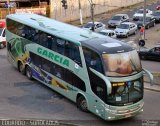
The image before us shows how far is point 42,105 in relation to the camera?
19.6 m

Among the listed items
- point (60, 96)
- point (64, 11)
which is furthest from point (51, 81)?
point (64, 11)

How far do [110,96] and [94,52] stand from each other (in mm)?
2022

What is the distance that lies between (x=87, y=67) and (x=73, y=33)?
109 inches

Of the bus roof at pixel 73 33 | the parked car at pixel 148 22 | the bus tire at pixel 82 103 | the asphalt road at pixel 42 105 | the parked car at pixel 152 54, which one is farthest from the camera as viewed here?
the parked car at pixel 148 22

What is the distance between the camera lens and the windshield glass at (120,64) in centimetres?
1686

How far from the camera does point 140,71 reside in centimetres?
1766

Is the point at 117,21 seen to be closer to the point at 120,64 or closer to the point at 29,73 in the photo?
the point at 29,73

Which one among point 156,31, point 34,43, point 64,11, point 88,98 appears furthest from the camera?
point 64,11

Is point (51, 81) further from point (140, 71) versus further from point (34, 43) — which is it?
point (140, 71)

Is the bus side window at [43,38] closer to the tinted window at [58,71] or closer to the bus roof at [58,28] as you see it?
the bus roof at [58,28]

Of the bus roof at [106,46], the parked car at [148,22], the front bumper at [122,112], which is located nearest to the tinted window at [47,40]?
the bus roof at [106,46]

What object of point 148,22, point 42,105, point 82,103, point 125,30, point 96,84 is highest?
point 96,84

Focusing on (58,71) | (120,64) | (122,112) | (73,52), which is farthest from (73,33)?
(122,112)

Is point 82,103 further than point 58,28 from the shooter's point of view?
No
